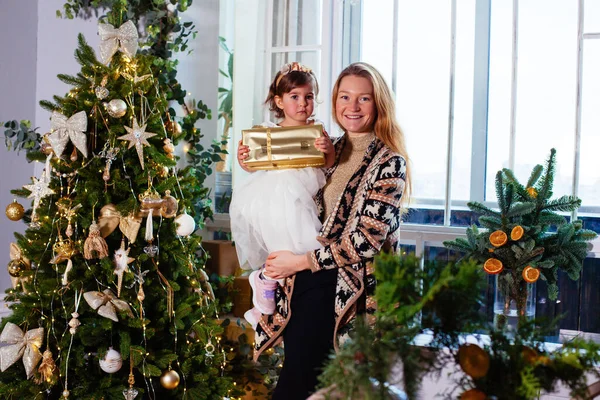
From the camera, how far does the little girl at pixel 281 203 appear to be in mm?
2141

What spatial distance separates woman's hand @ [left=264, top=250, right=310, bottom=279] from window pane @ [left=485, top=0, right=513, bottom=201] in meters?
1.43

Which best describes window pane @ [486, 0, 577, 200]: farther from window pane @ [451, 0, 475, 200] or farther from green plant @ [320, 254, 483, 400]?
green plant @ [320, 254, 483, 400]

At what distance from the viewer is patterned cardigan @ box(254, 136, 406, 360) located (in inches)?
79.4

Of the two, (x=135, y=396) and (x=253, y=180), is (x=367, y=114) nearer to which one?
(x=253, y=180)

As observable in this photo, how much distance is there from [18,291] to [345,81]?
1.46 m

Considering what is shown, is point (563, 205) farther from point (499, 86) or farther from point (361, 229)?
point (361, 229)

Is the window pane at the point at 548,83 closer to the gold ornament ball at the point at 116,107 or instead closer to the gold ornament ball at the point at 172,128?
the gold ornament ball at the point at 172,128

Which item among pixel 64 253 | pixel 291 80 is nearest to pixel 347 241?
pixel 291 80

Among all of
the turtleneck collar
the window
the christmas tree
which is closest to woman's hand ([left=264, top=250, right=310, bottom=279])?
the turtleneck collar

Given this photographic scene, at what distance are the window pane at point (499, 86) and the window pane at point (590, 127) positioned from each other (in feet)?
1.09

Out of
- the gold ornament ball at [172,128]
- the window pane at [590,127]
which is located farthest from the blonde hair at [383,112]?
the window pane at [590,127]

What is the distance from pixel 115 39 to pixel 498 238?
1625 millimetres

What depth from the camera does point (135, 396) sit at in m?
2.42

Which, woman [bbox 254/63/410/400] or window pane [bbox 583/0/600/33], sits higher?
window pane [bbox 583/0/600/33]
